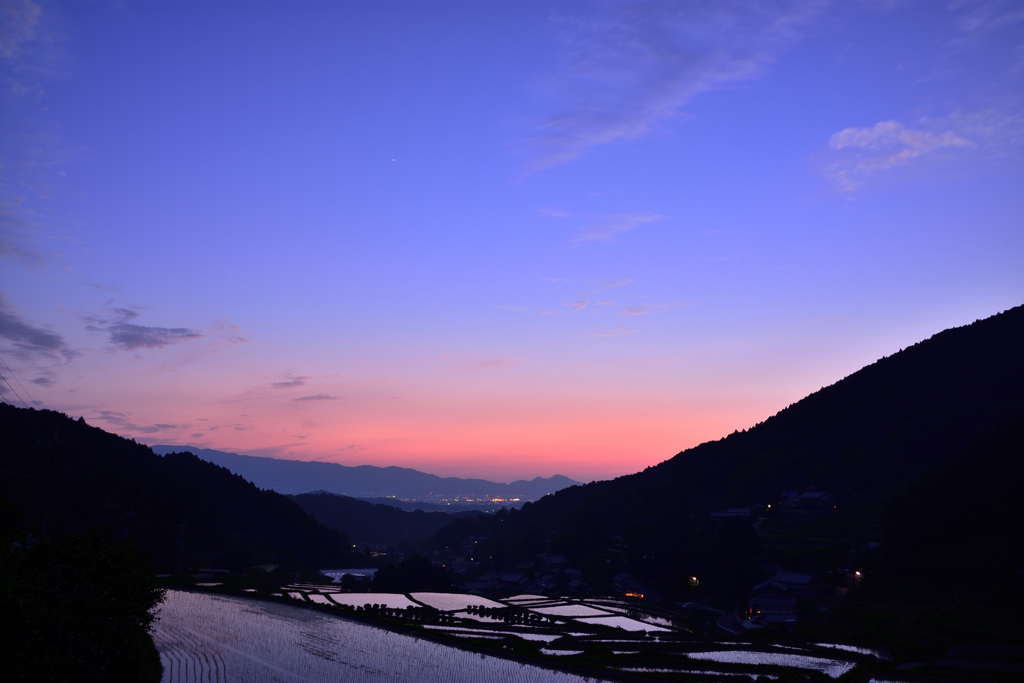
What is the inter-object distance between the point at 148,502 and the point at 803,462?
4009 inches

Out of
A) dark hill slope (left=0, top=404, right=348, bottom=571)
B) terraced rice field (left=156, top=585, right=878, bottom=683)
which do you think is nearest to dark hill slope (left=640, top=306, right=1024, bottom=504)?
terraced rice field (left=156, top=585, right=878, bottom=683)

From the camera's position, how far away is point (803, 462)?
11362 cm

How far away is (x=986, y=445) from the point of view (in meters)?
64.0

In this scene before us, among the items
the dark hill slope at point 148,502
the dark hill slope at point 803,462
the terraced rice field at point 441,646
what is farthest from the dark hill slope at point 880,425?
the dark hill slope at point 148,502

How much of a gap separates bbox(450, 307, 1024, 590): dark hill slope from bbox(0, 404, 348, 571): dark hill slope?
35.6m

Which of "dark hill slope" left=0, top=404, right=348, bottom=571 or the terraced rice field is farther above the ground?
"dark hill slope" left=0, top=404, right=348, bottom=571

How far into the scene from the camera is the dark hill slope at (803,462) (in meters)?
82.4

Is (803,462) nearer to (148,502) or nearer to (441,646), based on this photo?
(441,646)

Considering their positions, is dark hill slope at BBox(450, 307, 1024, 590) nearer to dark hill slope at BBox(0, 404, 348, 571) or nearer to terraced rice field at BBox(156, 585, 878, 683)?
terraced rice field at BBox(156, 585, 878, 683)

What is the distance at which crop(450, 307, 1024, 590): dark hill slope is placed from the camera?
3243 inches

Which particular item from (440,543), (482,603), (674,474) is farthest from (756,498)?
(440,543)

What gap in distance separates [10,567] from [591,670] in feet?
82.7

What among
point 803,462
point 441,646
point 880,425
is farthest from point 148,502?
point 880,425

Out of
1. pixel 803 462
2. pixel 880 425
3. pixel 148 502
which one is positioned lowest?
pixel 148 502
